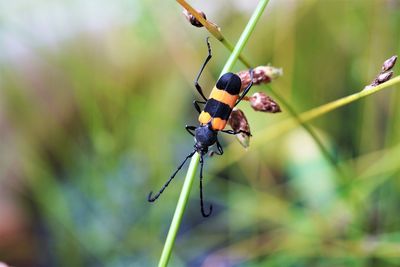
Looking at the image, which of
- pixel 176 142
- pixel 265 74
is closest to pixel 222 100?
pixel 265 74

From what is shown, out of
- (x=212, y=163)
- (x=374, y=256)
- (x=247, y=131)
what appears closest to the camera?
(x=247, y=131)

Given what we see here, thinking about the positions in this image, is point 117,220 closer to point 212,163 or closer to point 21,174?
point 212,163

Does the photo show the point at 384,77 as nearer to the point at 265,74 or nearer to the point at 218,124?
the point at 265,74

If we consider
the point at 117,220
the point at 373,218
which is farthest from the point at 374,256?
the point at 117,220

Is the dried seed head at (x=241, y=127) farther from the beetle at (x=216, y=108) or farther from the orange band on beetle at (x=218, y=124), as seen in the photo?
the orange band on beetle at (x=218, y=124)

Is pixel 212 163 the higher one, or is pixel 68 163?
pixel 68 163

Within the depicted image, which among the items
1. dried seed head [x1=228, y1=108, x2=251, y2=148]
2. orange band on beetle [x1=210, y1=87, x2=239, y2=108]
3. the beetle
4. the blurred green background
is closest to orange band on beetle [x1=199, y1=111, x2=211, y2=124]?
the beetle
